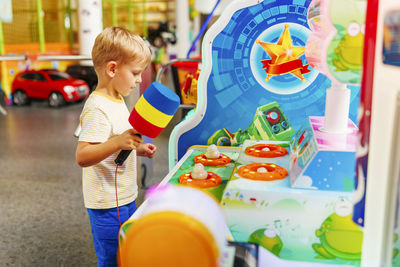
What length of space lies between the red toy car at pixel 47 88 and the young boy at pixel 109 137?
4.59m

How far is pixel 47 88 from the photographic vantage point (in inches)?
209

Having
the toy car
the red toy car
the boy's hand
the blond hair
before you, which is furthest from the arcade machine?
the toy car

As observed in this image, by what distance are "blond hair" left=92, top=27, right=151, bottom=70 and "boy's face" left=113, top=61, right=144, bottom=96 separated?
0.01 metres

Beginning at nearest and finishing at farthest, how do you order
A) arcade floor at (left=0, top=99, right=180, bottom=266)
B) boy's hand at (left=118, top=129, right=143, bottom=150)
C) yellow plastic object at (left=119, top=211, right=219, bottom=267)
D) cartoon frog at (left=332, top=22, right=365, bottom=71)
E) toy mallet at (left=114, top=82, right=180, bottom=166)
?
yellow plastic object at (left=119, top=211, right=219, bottom=267) → cartoon frog at (left=332, top=22, right=365, bottom=71) → toy mallet at (left=114, top=82, right=180, bottom=166) → boy's hand at (left=118, top=129, right=143, bottom=150) → arcade floor at (left=0, top=99, right=180, bottom=266)

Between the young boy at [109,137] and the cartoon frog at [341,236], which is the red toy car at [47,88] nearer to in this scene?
the young boy at [109,137]

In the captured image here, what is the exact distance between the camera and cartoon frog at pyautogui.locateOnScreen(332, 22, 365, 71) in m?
0.57

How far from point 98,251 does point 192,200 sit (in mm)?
649

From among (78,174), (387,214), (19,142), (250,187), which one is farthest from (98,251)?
(19,142)

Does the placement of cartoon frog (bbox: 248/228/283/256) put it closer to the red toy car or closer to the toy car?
the red toy car

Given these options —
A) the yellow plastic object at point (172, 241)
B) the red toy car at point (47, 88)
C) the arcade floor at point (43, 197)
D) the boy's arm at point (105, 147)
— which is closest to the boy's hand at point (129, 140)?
the boy's arm at point (105, 147)

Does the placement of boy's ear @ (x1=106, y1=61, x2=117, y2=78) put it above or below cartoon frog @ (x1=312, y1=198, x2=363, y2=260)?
above

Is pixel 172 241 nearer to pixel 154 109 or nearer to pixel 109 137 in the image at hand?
pixel 154 109

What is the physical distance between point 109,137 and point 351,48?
61 cm

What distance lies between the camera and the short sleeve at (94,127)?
0.91m
